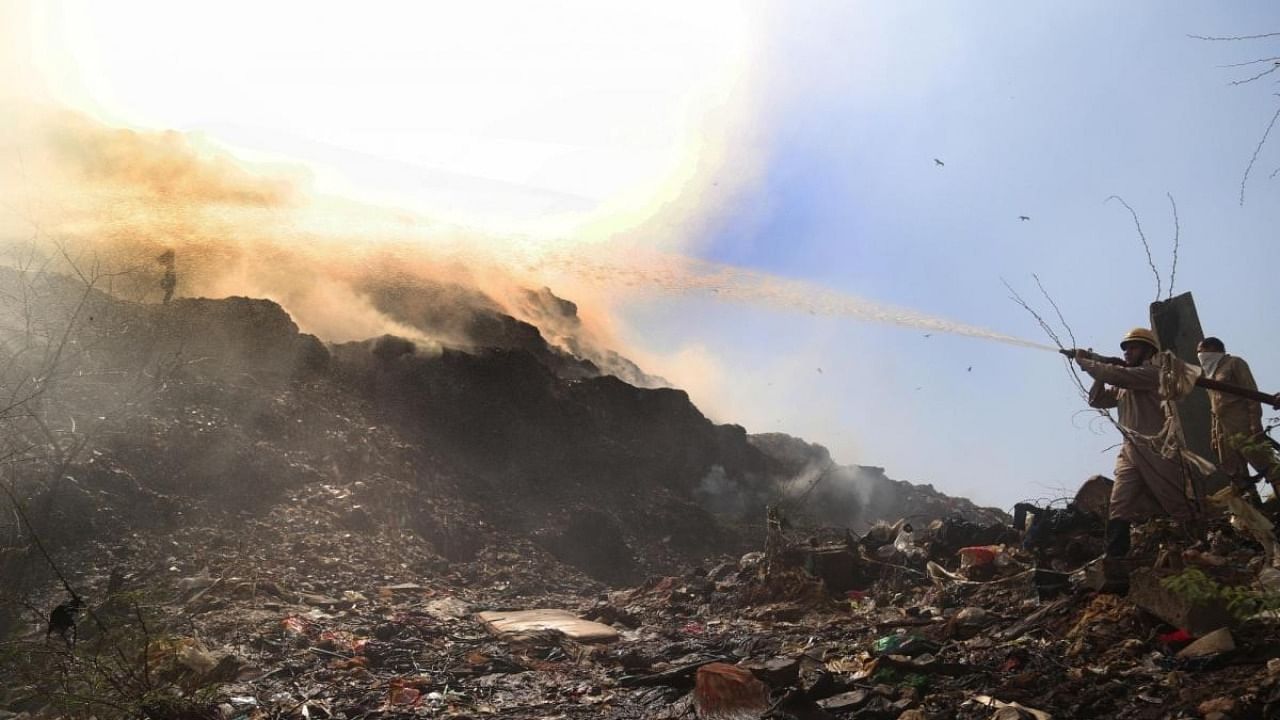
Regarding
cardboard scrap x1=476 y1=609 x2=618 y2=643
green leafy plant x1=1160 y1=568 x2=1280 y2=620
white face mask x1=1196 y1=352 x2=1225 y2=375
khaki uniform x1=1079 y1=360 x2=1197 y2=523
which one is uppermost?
white face mask x1=1196 y1=352 x2=1225 y2=375

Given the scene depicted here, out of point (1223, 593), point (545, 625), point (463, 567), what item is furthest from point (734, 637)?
point (463, 567)

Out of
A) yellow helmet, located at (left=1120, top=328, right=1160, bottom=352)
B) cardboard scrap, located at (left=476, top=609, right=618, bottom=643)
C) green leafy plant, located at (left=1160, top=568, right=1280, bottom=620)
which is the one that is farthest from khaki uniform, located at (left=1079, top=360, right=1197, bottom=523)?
cardboard scrap, located at (left=476, top=609, right=618, bottom=643)

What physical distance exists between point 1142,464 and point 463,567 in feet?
31.6

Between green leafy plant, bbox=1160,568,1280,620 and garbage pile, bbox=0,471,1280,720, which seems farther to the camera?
garbage pile, bbox=0,471,1280,720

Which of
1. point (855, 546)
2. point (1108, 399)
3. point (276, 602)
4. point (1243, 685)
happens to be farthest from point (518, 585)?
point (1243, 685)

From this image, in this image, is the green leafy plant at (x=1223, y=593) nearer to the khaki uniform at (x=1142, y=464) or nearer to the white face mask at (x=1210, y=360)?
the khaki uniform at (x=1142, y=464)

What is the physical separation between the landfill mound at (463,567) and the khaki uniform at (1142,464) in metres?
0.27

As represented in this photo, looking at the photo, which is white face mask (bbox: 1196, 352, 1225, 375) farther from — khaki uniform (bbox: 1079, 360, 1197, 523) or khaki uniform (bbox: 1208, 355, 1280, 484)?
khaki uniform (bbox: 1079, 360, 1197, 523)

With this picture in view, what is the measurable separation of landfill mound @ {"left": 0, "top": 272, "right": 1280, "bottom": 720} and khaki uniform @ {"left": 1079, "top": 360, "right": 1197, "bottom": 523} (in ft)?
0.88

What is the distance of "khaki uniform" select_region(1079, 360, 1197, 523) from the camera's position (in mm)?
4938

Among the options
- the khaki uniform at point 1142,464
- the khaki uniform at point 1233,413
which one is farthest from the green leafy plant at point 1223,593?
the khaki uniform at point 1233,413

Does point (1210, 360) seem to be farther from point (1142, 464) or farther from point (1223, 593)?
point (1223, 593)

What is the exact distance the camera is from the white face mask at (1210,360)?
224 inches

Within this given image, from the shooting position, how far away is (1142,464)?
5.00m
